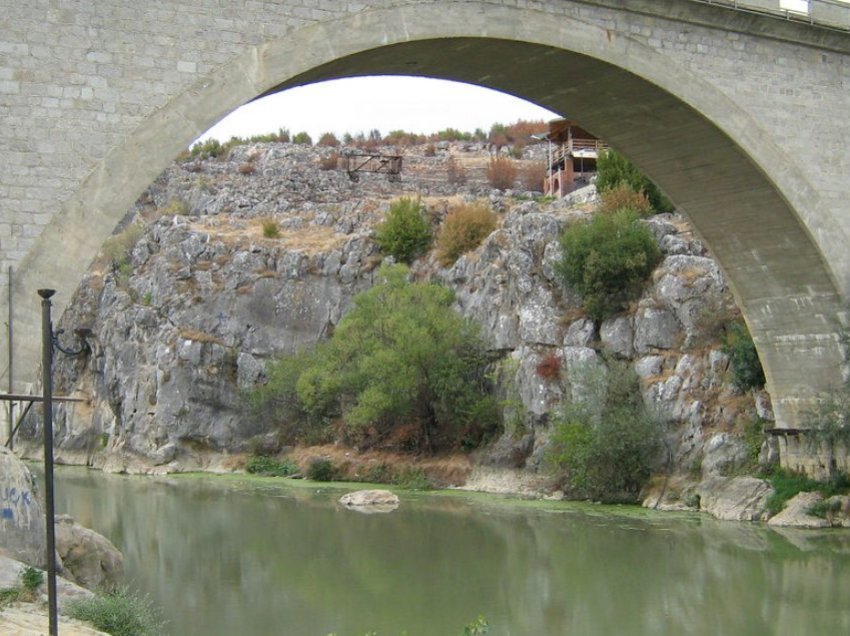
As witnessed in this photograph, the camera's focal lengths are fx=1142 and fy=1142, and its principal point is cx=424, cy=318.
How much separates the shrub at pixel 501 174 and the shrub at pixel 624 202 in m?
16.3

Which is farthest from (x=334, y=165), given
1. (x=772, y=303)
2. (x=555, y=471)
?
(x=772, y=303)

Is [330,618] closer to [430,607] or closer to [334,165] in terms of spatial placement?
[430,607]

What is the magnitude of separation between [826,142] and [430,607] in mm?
8484

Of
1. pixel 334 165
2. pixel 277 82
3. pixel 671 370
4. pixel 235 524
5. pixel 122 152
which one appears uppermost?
pixel 334 165

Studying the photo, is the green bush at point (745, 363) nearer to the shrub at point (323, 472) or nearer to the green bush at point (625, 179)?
the green bush at point (625, 179)

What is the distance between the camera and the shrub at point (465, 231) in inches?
1191

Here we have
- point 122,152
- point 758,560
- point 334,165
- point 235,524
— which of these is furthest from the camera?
point 334,165

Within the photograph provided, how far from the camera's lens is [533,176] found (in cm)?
4250

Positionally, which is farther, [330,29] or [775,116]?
[775,116]

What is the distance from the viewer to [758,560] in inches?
567

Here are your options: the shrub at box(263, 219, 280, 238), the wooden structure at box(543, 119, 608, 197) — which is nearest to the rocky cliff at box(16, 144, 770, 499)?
the shrub at box(263, 219, 280, 238)

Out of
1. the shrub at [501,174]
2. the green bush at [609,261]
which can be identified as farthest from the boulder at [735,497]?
the shrub at [501,174]

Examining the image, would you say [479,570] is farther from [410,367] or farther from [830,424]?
[410,367]

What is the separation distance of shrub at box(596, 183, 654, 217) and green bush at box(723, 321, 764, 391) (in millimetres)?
6086
